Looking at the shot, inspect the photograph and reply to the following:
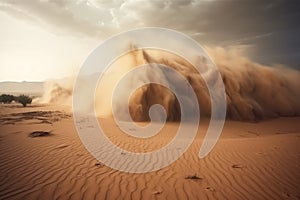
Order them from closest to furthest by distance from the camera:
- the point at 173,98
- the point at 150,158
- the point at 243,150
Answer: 1. the point at 150,158
2. the point at 243,150
3. the point at 173,98

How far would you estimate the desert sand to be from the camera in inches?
176

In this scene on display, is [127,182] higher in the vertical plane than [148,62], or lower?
lower

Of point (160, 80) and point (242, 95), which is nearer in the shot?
point (160, 80)

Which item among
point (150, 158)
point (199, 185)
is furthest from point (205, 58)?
point (199, 185)

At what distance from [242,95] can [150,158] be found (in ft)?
37.2

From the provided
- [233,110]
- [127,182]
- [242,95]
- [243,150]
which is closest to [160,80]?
[233,110]

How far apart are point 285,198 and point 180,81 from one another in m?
10.5

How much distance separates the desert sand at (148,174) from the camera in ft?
14.7

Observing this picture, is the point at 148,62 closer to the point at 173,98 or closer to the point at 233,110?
the point at 173,98

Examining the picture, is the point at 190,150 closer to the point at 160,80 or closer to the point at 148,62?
the point at 160,80

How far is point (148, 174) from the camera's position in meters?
5.43

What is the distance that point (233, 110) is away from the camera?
14891mm

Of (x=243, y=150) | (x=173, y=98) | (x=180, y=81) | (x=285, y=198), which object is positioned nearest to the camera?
(x=285, y=198)

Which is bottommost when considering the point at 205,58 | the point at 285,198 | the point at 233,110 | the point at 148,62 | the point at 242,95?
the point at 285,198
